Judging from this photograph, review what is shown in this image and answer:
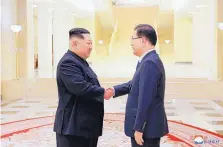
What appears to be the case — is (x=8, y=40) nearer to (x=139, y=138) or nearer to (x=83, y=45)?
(x=83, y=45)

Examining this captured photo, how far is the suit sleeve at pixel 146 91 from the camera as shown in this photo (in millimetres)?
1911

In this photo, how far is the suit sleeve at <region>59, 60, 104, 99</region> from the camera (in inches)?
78.7

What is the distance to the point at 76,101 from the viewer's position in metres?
2.11

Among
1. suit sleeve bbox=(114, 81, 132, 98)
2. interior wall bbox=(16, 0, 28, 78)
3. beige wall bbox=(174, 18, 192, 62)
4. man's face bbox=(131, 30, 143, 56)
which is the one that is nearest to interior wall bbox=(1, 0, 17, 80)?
interior wall bbox=(16, 0, 28, 78)

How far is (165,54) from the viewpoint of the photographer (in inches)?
715

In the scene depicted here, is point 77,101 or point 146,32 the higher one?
point 146,32

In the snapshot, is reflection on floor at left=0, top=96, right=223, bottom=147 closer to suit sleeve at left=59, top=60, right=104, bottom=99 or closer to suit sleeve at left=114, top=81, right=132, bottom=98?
suit sleeve at left=114, top=81, right=132, bottom=98

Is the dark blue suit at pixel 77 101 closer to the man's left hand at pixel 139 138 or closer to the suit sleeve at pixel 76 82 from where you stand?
the suit sleeve at pixel 76 82

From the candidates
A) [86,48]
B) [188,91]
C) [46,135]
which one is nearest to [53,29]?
[188,91]

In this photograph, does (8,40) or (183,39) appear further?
(183,39)

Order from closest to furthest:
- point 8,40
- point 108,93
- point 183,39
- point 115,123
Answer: point 108,93 < point 115,123 < point 8,40 < point 183,39

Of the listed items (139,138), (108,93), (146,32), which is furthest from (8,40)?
(139,138)

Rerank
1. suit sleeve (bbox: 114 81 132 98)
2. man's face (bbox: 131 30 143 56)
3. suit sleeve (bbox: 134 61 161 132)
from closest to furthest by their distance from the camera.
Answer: suit sleeve (bbox: 134 61 161 132), man's face (bbox: 131 30 143 56), suit sleeve (bbox: 114 81 132 98)

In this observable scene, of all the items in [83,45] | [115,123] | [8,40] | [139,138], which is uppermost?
[8,40]
